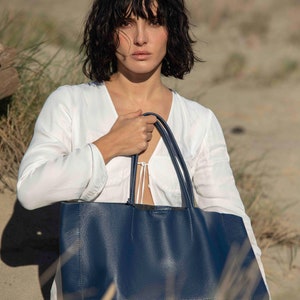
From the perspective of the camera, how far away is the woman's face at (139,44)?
9.66 feet

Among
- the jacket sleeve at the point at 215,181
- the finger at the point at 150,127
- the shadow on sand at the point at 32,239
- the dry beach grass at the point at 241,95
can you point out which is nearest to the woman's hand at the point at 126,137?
the finger at the point at 150,127

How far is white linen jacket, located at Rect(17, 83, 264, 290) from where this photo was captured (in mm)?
2729

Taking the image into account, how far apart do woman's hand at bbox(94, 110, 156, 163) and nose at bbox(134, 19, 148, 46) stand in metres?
0.24

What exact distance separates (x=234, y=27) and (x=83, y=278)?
35.8 feet

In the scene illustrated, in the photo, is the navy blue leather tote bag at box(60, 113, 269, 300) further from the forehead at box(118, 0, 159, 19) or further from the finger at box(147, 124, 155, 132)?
the forehead at box(118, 0, 159, 19)

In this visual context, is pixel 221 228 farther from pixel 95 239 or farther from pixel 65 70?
pixel 65 70

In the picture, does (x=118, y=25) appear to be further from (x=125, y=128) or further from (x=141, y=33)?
(x=125, y=128)

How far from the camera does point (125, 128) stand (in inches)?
110

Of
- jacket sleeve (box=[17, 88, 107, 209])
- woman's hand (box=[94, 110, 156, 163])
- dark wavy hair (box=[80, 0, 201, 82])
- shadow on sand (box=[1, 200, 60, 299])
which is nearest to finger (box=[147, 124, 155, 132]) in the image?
woman's hand (box=[94, 110, 156, 163])

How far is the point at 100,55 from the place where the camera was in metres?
3.10

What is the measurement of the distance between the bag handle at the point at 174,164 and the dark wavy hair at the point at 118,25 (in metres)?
0.31

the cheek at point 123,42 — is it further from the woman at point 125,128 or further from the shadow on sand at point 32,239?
the shadow on sand at point 32,239

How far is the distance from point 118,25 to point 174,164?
50cm

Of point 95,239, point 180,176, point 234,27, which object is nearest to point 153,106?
point 180,176
